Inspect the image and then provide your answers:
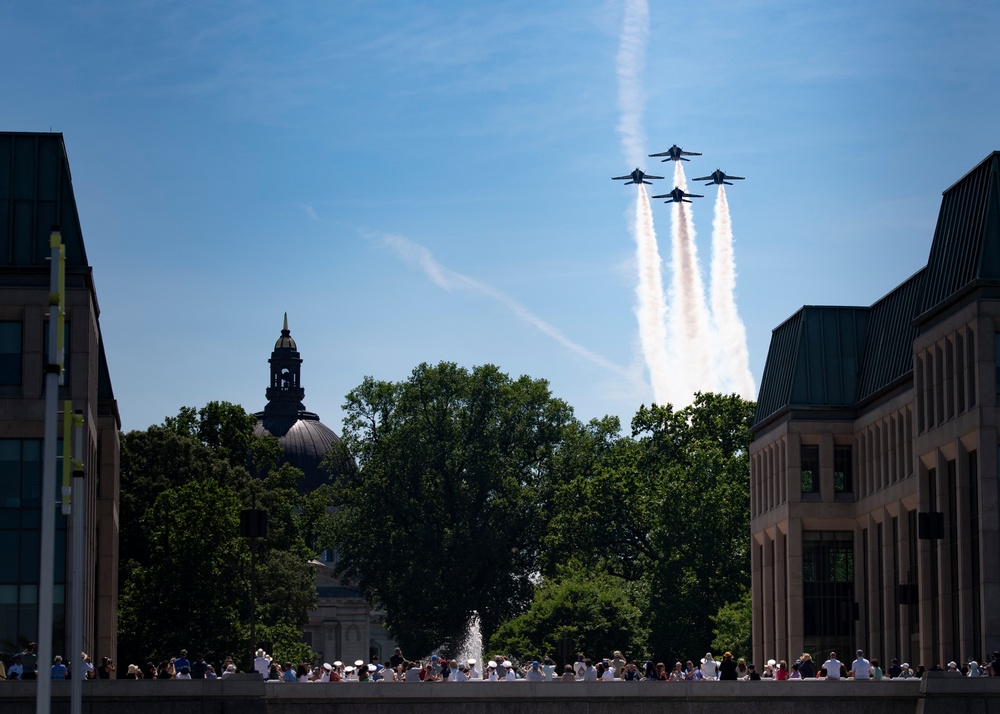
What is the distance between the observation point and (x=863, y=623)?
278 feet

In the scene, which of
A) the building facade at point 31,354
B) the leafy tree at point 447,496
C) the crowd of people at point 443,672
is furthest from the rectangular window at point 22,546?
the leafy tree at point 447,496

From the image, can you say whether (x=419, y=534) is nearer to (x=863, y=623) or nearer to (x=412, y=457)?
(x=412, y=457)

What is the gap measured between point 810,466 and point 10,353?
125 feet

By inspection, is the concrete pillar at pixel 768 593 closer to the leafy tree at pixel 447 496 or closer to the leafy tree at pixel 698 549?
the leafy tree at pixel 698 549

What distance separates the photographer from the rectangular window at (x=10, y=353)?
215 feet

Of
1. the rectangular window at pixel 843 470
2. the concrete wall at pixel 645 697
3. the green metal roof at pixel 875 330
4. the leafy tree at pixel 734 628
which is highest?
the green metal roof at pixel 875 330

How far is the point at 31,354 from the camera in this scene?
215 feet

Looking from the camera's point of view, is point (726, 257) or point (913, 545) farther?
point (726, 257)

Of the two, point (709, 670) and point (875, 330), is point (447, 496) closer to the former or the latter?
point (875, 330)

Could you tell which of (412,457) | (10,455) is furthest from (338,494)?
(10,455)

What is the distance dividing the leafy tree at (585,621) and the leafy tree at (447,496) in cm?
1296

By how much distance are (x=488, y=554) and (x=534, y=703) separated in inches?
2492

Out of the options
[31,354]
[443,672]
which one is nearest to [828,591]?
[443,672]

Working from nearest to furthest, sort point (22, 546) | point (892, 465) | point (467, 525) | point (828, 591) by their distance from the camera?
point (22, 546)
point (892, 465)
point (828, 591)
point (467, 525)
